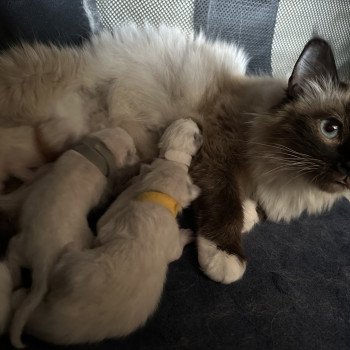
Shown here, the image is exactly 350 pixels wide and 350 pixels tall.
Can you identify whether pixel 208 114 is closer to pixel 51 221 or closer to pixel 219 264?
pixel 219 264

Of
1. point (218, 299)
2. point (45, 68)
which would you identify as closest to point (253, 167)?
point (218, 299)

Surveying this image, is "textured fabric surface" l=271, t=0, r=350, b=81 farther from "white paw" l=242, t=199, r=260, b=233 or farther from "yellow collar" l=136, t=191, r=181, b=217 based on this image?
"yellow collar" l=136, t=191, r=181, b=217

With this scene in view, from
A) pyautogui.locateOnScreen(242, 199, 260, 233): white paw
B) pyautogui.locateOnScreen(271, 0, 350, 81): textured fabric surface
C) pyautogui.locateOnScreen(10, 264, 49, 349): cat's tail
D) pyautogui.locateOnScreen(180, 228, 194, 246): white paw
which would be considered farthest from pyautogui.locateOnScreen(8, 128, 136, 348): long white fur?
pyautogui.locateOnScreen(271, 0, 350, 81): textured fabric surface

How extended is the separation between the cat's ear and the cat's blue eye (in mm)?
149

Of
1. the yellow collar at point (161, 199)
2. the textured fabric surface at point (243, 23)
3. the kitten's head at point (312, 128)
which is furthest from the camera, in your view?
the textured fabric surface at point (243, 23)

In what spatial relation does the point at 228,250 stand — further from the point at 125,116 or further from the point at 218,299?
the point at 125,116

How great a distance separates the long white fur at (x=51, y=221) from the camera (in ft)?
3.12

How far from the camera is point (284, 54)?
2219 mm

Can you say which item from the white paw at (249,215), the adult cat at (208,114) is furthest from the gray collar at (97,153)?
the white paw at (249,215)

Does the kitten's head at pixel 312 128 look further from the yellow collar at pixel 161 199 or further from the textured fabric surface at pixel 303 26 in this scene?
the textured fabric surface at pixel 303 26

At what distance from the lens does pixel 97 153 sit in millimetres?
1321

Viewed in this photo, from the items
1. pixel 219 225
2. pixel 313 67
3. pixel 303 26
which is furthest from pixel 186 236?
pixel 303 26

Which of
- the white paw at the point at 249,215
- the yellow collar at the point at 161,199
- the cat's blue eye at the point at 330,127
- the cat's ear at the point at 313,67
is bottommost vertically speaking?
the white paw at the point at 249,215

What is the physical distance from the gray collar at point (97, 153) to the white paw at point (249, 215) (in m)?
0.53
